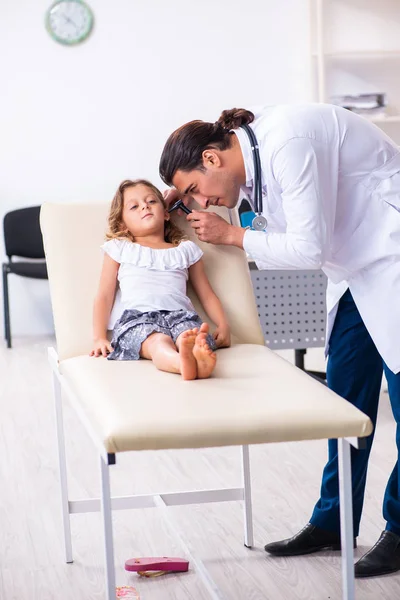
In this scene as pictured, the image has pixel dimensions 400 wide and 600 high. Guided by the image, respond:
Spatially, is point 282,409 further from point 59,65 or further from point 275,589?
point 59,65

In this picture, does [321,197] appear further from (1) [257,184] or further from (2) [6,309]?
(2) [6,309]

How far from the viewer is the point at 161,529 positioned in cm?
213

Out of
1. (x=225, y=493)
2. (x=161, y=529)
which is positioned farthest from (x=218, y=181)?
(x=161, y=529)

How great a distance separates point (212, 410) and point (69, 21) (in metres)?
4.16

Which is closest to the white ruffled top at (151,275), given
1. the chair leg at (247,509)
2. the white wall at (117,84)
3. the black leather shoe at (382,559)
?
the chair leg at (247,509)

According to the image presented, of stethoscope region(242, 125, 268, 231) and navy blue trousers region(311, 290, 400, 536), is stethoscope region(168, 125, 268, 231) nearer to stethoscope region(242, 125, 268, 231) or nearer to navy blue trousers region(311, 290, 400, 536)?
stethoscope region(242, 125, 268, 231)

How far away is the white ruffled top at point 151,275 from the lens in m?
1.97

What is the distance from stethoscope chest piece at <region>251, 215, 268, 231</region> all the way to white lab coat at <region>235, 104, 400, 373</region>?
2 centimetres

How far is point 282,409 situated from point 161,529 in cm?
87

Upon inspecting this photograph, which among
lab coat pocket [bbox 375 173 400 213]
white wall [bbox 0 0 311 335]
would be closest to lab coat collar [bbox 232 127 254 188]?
lab coat pocket [bbox 375 173 400 213]

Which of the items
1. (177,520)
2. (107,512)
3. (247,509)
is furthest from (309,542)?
(107,512)

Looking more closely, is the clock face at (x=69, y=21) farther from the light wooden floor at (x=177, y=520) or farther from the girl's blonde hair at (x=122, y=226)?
the girl's blonde hair at (x=122, y=226)

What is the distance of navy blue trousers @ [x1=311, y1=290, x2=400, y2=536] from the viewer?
6.09 feet

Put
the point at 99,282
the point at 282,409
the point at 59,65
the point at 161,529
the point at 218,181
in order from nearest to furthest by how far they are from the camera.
Answer: 1. the point at 282,409
2. the point at 218,181
3. the point at 99,282
4. the point at 161,529
5. the point at 59,65
